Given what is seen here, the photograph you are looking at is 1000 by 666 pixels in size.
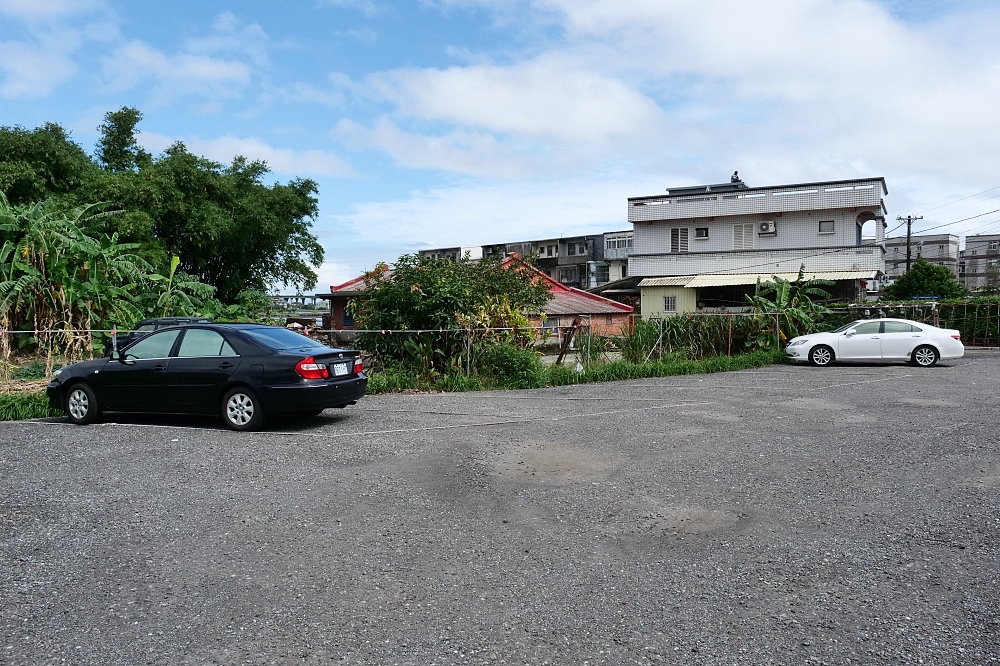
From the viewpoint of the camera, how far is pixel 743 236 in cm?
3972

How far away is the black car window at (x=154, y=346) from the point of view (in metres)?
10.2

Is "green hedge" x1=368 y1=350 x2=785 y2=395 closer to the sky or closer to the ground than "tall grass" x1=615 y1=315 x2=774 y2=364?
closer to the ground

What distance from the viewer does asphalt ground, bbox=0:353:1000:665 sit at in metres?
3.82

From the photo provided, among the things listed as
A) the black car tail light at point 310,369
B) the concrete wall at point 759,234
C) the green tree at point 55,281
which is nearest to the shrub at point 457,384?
the black car tail light at point 310,369

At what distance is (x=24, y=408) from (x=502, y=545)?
9.65 m

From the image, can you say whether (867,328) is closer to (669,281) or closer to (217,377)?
(217,377)

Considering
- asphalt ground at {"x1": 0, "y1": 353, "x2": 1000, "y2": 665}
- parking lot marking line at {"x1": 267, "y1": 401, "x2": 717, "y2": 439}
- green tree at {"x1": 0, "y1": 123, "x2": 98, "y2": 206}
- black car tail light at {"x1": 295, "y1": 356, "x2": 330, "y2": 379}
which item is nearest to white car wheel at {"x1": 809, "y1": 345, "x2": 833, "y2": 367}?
parking lot marking line at {"x1": 267, "y1": 401, "x2": 717, "y2": 439}

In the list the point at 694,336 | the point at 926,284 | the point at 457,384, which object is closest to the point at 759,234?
the point at 926,284

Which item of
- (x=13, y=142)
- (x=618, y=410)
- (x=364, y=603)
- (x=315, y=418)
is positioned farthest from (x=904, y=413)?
(x=13, y=142)

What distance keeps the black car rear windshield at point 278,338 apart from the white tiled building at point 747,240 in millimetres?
30445

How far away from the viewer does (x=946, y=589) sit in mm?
4395

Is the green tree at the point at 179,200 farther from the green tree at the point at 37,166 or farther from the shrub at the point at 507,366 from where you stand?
the shrub at the point at 507,366

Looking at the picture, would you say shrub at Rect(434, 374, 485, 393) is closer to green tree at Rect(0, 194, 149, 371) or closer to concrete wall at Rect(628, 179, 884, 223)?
green tree at Rect(0, 194, 149, 371)

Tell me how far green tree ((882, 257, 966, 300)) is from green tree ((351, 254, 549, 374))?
2897 cm
